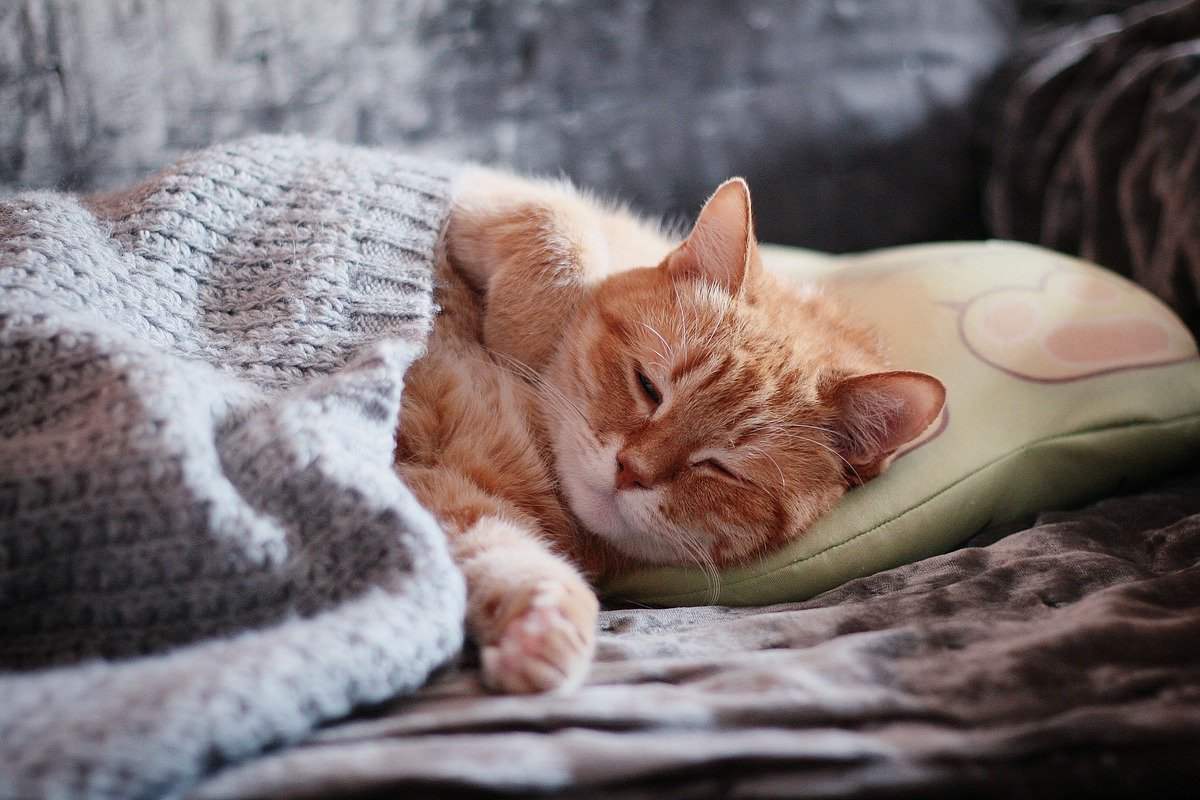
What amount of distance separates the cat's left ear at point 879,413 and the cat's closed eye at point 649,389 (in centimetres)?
24

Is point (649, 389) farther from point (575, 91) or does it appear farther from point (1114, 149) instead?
point (1114, 149)

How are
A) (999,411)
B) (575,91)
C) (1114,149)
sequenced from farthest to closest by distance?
(575,91) → (1114,149) → (999,411)

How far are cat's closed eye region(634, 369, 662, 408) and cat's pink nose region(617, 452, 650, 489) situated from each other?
102 millimetres

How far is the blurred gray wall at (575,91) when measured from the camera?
5.35 ft

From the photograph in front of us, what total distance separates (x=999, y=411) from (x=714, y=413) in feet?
1.47

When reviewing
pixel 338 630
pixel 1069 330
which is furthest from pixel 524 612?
pixel 1069 330

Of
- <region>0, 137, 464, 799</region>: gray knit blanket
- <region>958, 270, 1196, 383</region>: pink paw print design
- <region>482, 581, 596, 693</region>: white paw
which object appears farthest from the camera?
<region>958, 270, 1196, 383</region>: pink paw print design

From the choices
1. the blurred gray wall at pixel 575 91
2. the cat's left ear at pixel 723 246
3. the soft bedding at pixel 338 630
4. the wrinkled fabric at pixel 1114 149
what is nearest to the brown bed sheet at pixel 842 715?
the soft bedding at pixel 338 630

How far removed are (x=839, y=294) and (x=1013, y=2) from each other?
1.29 metres

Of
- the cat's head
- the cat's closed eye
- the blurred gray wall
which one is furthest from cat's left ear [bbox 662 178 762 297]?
the blurred gray wall

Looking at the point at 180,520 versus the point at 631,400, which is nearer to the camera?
the point at 180,520

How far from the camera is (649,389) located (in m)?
1.28

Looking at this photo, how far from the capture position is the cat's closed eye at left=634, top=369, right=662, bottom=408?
1269 millimetres

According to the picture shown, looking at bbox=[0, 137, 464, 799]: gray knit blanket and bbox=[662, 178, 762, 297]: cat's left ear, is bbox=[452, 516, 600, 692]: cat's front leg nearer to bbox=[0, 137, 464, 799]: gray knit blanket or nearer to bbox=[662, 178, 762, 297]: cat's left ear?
bbox=[0, 137, 464, 799]: gray knit blanket
